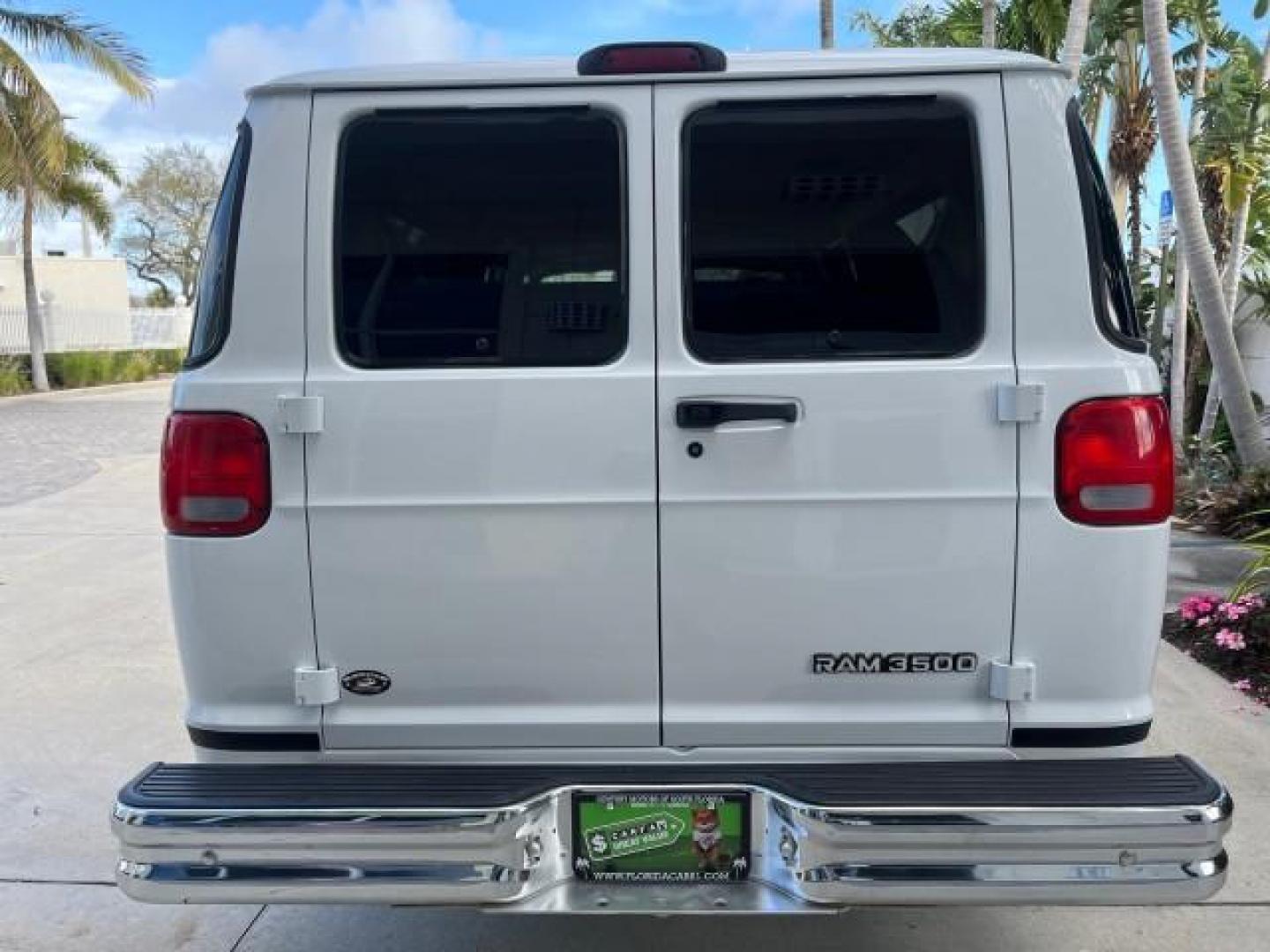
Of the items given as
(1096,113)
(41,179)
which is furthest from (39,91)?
(1096,113)

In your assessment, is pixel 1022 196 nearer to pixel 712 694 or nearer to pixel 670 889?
pixel 712 694

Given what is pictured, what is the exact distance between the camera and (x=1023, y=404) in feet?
7.92

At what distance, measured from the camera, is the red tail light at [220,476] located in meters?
2.49

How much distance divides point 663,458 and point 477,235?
692 millimetres

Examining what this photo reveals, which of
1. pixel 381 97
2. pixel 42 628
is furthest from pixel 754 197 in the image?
pixel 42 628

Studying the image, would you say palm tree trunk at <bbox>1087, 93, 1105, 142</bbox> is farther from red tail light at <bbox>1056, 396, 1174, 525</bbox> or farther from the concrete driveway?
red tail light at <bbox>1056, 396, 1174, 525</bbox>

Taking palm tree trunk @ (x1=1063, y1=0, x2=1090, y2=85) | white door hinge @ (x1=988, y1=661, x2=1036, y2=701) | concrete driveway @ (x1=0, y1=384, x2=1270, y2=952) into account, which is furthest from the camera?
palm tree trunk @ (x1=1063, y1=0, x2=1090, y2=85)

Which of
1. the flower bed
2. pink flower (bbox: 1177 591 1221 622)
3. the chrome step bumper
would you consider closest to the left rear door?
the chrome step bumper

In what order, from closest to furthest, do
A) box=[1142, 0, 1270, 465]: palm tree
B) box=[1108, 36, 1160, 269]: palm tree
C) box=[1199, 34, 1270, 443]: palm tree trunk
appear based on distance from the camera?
box=[1142, 0, 1270, 465]: palm tree < box=[1199, 34, 1270, 443]: palm tree trunk < box=[1108, 36, 1160, 269]: palm tree

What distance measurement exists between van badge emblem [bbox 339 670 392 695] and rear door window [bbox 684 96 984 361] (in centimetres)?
104

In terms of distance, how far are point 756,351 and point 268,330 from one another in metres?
1.11

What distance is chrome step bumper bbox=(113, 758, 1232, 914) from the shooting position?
2.23 metres

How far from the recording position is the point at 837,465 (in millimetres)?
2449

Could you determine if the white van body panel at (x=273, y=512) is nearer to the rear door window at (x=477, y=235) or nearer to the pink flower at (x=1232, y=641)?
the rear door window at (x=477, y=235)
